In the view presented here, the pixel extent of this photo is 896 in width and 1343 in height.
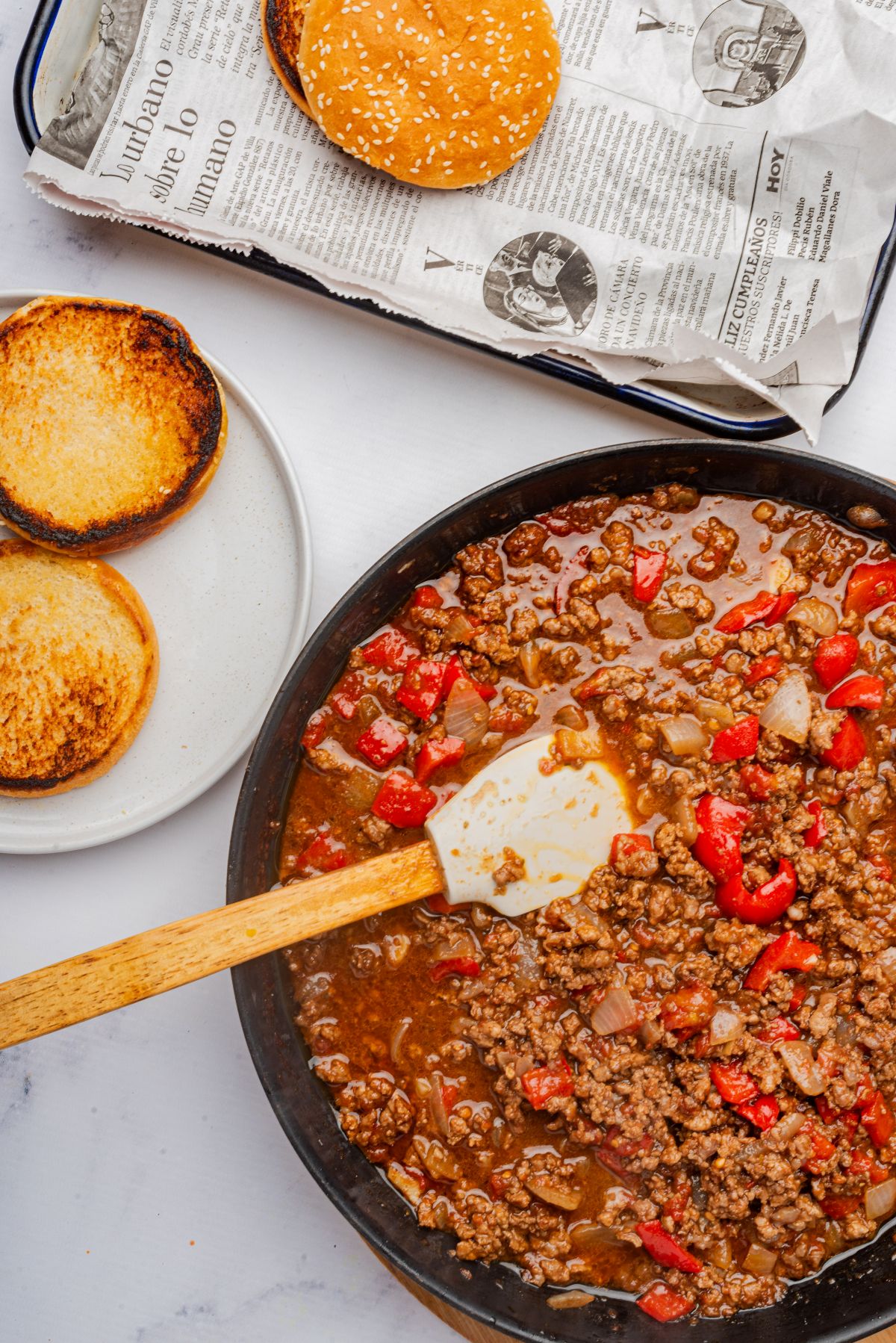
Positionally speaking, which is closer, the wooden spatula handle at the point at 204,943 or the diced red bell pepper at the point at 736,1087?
the wooden spatula handle at the point at 204,943

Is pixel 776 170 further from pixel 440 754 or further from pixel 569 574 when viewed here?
pixel 440 754

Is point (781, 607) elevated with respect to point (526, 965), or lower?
elevated

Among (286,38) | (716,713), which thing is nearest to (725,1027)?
(716,713)

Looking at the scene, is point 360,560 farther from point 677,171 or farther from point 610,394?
point 677,171

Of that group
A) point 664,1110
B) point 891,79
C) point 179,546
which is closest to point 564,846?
point 664,1110

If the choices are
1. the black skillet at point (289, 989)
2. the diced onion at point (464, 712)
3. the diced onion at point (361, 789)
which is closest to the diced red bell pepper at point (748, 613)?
the black skillet at point (289, 989)

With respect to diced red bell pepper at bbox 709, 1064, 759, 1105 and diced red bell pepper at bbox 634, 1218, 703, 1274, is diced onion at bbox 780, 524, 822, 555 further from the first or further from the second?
diced red bell pepper at bbox 634, 1218, 703, 1274

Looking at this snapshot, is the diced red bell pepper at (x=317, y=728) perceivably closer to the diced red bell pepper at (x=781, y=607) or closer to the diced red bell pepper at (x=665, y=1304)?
the diced red bell pepper at (x=781, y=607)
